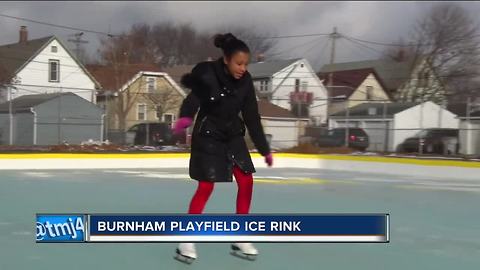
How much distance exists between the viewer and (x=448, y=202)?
7.45 meters

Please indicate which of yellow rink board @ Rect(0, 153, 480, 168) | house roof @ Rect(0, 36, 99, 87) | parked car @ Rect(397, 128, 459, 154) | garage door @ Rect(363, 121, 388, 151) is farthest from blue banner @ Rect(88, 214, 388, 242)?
house roof @ Rect(0, 36, 99, 87)

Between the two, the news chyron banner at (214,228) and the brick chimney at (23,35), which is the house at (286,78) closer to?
the brick chimney at (23,35)

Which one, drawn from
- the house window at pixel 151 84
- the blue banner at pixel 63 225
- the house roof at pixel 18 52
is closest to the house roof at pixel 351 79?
the house window at pixel 151 84

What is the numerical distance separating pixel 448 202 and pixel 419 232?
287 cm

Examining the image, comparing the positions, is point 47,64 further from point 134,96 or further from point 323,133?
point 323,133

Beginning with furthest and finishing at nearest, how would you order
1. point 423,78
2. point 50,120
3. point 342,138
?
1. point 423,78
2. point 342,138
3. point 50,120

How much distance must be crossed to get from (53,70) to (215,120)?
30.4 metres

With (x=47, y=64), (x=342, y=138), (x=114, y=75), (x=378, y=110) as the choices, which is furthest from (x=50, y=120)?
(x=378, y=110)

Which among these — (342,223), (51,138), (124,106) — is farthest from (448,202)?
(124,106)

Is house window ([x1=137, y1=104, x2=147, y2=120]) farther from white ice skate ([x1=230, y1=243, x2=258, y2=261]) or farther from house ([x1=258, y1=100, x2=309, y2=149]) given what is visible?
white ice skate ([x1=230, y1=243, x2=258, y2=261])

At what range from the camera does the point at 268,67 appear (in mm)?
41594

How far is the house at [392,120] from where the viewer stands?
20.0 metres

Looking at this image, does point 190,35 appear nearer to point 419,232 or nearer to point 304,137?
point 304,137

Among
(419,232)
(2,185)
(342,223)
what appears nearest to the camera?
(342,223)
